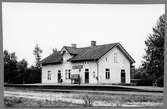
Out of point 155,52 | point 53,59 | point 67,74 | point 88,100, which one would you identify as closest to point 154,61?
point 155,52

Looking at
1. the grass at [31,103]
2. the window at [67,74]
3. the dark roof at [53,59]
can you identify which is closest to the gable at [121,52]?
the window at [67,74]

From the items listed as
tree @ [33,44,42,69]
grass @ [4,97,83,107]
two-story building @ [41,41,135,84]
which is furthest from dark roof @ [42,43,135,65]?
grass @ [4,97,83,107]

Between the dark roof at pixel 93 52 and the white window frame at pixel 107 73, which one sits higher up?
the dark roof at pixel 93 52

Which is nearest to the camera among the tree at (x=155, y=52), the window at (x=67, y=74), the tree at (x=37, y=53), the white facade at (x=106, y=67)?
the tree at (x=155, y=52)

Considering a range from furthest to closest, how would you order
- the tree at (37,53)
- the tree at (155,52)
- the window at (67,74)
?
the window at (67,74) → the tree at (37,53) → the tree at (155,52)

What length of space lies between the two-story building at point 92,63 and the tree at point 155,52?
37cm

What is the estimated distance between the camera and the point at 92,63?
33.6ft

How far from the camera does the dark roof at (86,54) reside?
10.2 metres

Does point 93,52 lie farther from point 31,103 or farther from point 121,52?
point 31,103

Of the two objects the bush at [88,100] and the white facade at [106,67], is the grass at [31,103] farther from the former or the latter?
the white facade at [106,67]

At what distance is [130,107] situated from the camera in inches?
397

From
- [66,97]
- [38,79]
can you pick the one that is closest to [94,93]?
[66,97]

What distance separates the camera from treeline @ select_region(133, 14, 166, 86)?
10055 millimetres

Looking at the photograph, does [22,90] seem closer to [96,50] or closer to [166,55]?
[96,50]
